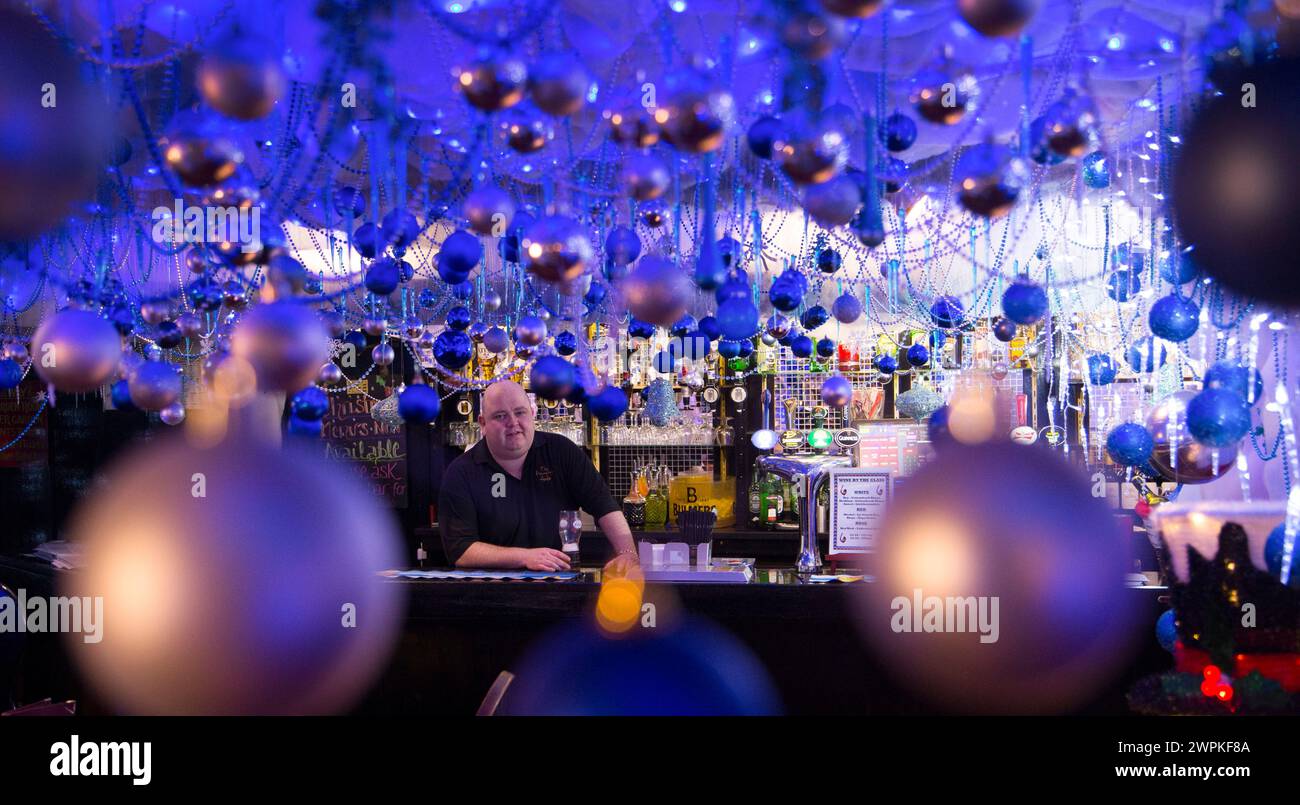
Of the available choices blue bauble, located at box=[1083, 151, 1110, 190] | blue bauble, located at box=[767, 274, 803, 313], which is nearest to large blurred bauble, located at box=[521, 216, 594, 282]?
blue bauble, located at box=[767, 274, 803, 313]

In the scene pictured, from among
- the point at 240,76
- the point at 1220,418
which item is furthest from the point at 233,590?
the point at 1220,418

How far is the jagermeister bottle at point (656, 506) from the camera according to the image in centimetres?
610

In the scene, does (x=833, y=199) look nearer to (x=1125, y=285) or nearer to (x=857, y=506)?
(x=857, y=506)

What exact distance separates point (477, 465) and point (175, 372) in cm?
133

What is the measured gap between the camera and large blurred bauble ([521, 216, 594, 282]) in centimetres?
158

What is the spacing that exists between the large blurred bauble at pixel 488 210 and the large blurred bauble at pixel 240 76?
49 cm

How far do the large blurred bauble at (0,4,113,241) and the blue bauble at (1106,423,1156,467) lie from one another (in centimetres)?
253

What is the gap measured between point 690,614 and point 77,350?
1.72 metres

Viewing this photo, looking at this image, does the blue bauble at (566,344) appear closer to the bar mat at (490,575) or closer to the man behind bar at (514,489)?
the man behind bar at (514,489)

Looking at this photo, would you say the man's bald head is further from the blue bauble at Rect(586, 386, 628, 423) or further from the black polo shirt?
the blue bauble at Rect(586, 386, 628, 423)

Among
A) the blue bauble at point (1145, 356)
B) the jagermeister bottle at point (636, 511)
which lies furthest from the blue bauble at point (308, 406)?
the jagermeister bottle at point (636, 511)

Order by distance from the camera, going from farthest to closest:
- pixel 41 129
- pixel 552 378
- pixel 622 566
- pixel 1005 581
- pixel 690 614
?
pixel 622 566
pixel 690 614
pixel 1005 581
pixel 552 378
pixel 41 129

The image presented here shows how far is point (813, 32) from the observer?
1.51 meters
